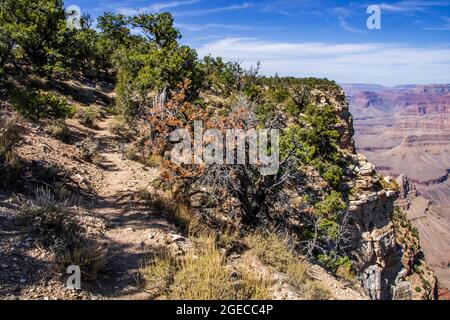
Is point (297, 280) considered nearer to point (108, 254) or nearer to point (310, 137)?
point (108, 254)

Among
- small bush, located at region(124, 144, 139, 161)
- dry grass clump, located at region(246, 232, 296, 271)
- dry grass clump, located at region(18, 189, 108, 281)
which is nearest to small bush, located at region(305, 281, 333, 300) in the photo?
dry grass clump, located at region(246, 232, 296, 271)

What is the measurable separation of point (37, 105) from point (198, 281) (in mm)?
9952

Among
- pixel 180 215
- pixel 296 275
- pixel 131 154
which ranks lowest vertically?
pixel 296 275

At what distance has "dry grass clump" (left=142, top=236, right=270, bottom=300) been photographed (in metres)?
5.11

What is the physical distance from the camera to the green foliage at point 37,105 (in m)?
11.7

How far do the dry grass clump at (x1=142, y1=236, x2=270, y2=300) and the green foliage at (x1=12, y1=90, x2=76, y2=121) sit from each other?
8588 mm

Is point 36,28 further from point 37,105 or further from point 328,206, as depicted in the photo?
point 328,206

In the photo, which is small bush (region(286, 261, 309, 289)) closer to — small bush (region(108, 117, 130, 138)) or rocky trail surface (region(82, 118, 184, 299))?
rocky trail surface (region(82, 118, 184, 299))

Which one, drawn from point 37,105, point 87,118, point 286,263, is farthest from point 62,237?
point 87,118

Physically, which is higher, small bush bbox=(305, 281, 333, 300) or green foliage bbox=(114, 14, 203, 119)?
green foliage bbox=(114, 14, 203, 119)

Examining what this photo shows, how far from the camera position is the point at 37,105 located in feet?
39.6

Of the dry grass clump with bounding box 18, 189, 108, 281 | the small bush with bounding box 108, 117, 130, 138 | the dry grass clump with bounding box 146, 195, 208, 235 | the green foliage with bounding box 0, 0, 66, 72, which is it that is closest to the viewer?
the dry grass clump with bounding box 18, 189, 108, 281

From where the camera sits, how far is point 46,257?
537cm
